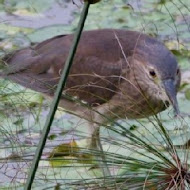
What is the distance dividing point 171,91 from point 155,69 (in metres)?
0.29

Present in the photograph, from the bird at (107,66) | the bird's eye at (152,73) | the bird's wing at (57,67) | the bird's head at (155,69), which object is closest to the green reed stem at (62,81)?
the bird at (107,66)

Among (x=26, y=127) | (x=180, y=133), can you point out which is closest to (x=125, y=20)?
(x=26, y=127)

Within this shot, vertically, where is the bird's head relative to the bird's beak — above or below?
below

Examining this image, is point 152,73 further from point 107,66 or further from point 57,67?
point 57,67

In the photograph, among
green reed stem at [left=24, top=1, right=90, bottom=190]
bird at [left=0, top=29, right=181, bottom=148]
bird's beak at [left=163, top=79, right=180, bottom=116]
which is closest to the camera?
green reed stem at [left=24, top=1, right=90, bottom=190]

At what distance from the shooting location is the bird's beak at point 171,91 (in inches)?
119

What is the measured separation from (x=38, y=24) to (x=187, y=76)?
106 cm

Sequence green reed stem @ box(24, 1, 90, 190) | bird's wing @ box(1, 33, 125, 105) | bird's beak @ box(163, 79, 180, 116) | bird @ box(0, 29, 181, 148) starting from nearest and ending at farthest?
1. green reed stem @ box(24, 1, 90, 190)
2. bird's beak @ box(163, 79, 180, 116)
3. bird @ box(0, 29, 181, 148)
4. bird's wing @ box(1, 33, 125, 105)

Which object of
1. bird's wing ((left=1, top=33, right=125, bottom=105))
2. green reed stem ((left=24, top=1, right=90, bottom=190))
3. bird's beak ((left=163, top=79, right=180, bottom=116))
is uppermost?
green reed stem ((left=24, top=1, right=90, bottom=190))

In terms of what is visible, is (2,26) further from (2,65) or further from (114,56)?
(2,65)

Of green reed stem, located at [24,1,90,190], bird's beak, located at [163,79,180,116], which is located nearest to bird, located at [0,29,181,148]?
bird's beak, located at [163,79,180,116]

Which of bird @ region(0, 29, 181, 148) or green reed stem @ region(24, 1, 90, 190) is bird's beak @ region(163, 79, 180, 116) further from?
green reed stem @ region(24, 1, 90, 190)

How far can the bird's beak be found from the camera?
119 inches

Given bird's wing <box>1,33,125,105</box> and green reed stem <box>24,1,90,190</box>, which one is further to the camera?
bird's wing <box>1,33,125,105</box>
